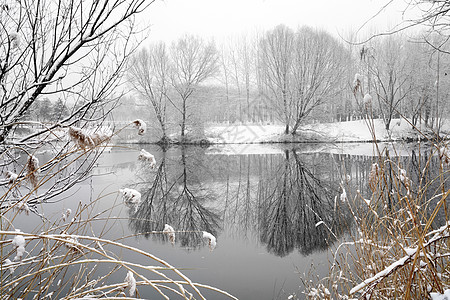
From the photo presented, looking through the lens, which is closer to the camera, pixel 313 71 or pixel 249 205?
pixel 249 205

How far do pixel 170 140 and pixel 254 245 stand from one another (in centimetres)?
2057

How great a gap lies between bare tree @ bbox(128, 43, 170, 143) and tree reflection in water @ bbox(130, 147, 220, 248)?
1467 cm

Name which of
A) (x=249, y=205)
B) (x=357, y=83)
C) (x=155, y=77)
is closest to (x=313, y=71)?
(x=155, y=77)

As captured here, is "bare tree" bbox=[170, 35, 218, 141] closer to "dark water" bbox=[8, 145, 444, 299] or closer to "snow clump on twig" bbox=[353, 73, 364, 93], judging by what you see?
"dark water" bbox=[8, 145, 444, 299]

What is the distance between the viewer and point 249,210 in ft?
21.4

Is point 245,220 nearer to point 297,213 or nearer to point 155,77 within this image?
point 297,213

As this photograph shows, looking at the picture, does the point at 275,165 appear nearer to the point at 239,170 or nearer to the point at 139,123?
the point at 239,170

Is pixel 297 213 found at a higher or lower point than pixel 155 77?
lower

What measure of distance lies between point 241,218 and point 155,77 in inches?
878

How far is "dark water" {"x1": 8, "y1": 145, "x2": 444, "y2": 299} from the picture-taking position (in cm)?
375

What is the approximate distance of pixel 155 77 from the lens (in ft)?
85.0

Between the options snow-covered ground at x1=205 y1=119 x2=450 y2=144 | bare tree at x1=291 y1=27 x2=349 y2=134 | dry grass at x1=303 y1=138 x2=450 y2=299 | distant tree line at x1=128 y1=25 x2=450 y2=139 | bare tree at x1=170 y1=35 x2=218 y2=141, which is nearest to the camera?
dry grass at x1=303 y1=138 x2=450 y2=299

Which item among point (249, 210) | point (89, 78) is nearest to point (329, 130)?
point (249, 210)

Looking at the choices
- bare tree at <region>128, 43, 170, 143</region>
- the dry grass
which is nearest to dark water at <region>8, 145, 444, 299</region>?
the dry grass
